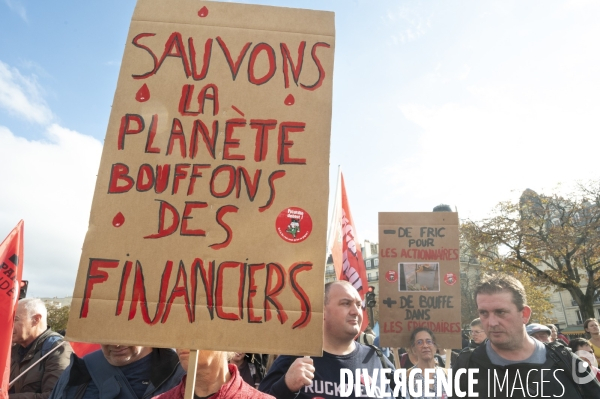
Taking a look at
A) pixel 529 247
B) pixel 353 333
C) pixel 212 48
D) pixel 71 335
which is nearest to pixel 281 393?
pixel 353 333

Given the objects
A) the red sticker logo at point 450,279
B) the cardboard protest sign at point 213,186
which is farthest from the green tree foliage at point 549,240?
the cardboard protest sign at point 213,186

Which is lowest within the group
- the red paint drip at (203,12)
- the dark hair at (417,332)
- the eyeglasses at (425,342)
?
the eyeglasses at (425,342)

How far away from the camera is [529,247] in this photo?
2020 centimetres

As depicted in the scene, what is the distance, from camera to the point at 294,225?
1.84 metres

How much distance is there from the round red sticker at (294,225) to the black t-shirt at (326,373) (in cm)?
128

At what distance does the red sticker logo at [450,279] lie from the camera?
15.4 feet

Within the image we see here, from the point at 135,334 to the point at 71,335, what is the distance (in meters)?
0.24

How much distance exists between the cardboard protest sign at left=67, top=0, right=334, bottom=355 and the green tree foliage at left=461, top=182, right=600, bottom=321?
2042 centimetres

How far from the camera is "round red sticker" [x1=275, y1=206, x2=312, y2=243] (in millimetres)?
1825

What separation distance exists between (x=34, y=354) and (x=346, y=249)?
11.2 feet

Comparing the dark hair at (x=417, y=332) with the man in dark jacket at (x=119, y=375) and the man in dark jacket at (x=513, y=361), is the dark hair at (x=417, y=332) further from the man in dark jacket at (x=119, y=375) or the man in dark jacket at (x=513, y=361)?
the man in dark jacket at (x=119, y=375)

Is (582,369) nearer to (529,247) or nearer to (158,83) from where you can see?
(158,83)

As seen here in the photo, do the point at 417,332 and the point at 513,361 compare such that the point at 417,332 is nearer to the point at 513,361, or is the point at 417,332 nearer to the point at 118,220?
the point at 513,361

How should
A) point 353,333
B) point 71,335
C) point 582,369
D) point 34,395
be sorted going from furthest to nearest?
1. point 34,395
2. point 353,333
3. point 582,369
4. point 71,335
